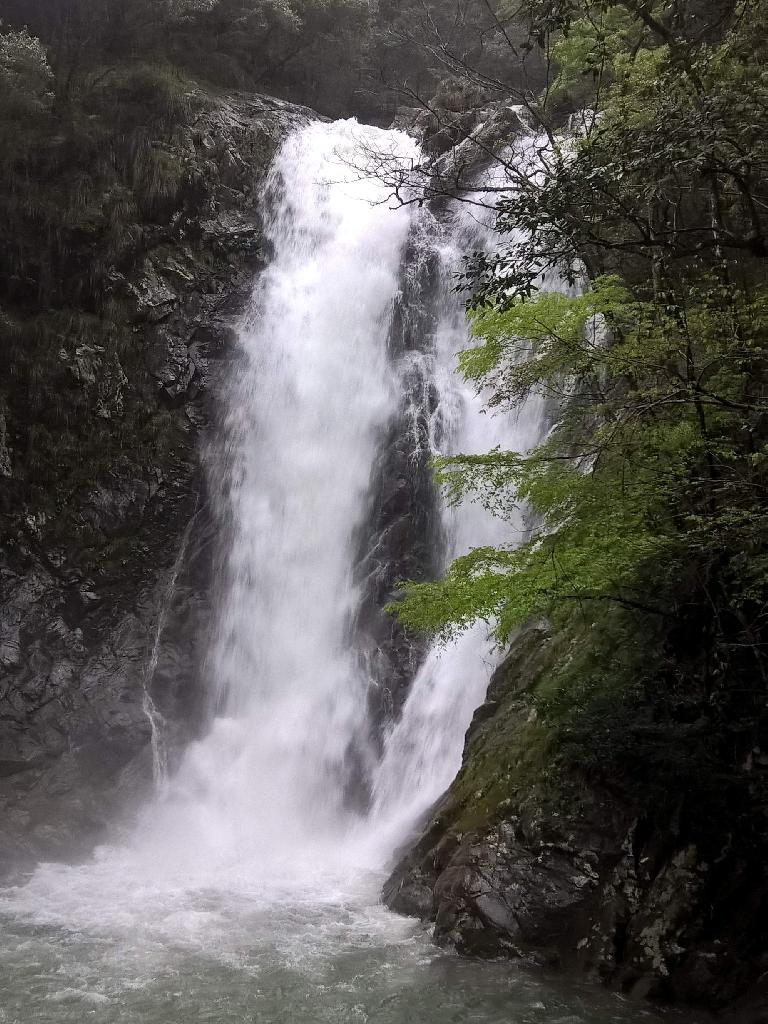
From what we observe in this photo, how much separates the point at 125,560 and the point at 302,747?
611 centimetres

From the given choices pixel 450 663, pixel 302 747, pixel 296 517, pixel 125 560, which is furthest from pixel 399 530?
pixel 125 560

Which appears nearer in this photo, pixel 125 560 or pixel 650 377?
pixel 650 377

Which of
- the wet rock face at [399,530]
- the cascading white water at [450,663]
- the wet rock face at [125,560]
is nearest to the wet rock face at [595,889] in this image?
the cascading white water at [450,663]

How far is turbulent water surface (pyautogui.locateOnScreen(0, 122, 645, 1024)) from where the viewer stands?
7.51 meters

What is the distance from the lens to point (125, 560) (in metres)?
17.9

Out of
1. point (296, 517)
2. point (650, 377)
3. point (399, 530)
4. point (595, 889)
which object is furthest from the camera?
point (296, 517)

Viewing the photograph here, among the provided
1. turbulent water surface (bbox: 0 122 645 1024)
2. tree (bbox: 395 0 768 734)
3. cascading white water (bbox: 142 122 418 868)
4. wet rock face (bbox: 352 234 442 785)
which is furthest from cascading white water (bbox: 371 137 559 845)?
tree (bbox: 395 0 768 734)

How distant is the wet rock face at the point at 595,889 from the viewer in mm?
6930

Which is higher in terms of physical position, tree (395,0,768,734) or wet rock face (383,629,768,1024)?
tree (395,0,768,734)

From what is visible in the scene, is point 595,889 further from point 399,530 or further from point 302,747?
point 399,530

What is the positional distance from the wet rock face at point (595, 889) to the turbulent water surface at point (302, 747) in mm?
401

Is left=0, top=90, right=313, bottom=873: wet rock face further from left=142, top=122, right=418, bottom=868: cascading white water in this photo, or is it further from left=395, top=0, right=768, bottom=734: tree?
left=395, top=0, right=768, bottom=734: tree

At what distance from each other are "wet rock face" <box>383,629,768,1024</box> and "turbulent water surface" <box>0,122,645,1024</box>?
401 mm

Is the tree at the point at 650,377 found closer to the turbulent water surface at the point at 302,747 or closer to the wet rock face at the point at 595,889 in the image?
the wet rock face at the point at 595,889
